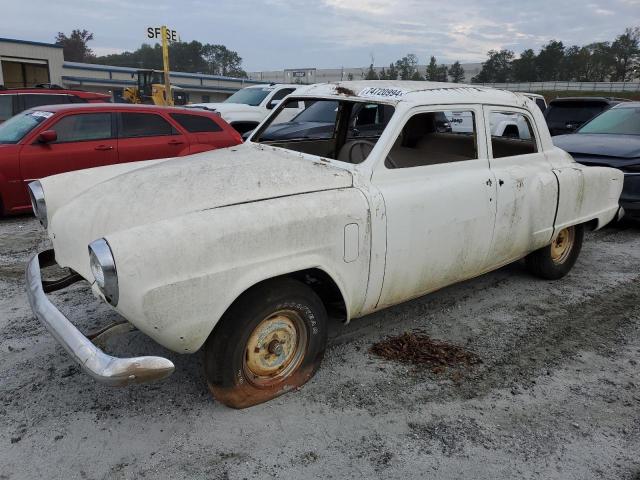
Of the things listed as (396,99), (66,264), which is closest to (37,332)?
(66,264)

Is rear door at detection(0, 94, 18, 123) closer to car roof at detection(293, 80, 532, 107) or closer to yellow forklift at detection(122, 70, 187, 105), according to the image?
car roof at detection(293, 80, 532, 107)

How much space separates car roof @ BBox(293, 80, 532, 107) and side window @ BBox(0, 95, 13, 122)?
8056 millimetres

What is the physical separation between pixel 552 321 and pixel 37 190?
397cm

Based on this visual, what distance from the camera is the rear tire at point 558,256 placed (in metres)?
4.91

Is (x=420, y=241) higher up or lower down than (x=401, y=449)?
higher up

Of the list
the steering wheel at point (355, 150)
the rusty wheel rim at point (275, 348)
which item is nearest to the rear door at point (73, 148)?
the steering wheel at point (355, 150)

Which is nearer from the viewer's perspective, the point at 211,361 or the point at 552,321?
the point at 211,361

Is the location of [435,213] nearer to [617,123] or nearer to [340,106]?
[340,106]

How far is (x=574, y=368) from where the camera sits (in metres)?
3.50

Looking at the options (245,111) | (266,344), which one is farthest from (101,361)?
(245,111)

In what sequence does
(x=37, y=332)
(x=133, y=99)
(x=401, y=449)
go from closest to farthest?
(x=401, y=449) → (x=37, y=332) → (x=133, y=99)

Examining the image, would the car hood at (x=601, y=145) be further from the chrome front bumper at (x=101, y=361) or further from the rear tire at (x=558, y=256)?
the chrome front bumper at (x=101, y=361)

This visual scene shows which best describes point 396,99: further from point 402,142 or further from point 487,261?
point 487,261

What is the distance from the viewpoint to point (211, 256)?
252cm
